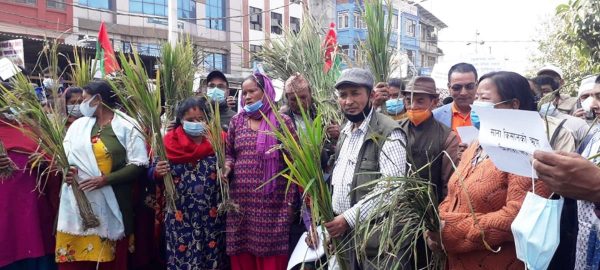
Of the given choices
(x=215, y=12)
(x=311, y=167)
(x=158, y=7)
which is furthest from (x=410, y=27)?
(x=311, y=167)

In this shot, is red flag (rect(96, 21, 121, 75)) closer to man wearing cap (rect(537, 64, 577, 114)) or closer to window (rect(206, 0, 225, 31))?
man wearing cap (rect(537, 64, 577, 114))

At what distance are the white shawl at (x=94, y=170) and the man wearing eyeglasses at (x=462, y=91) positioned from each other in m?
2.07

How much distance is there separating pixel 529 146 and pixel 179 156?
247cm

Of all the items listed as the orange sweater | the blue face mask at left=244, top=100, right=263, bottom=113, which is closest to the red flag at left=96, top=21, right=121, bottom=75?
the blue face mask at left=244, top=100, right=263, bottom=113

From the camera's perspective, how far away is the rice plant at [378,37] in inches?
130

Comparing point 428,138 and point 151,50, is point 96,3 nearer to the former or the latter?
point 151,50

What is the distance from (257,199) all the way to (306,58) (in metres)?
1.51

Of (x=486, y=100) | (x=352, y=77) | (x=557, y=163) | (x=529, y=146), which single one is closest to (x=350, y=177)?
(x=352, y=77)

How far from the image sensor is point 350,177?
100.0 inches

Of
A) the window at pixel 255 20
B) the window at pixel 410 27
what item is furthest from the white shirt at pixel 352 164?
the window at pixel 410 27

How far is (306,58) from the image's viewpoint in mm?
4277

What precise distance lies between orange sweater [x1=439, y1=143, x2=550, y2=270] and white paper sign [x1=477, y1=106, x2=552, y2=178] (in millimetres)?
321

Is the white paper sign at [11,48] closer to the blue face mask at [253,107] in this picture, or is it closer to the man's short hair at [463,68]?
the blue face mask at [253,107]

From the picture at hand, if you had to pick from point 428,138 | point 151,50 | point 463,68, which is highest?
point 151,50
